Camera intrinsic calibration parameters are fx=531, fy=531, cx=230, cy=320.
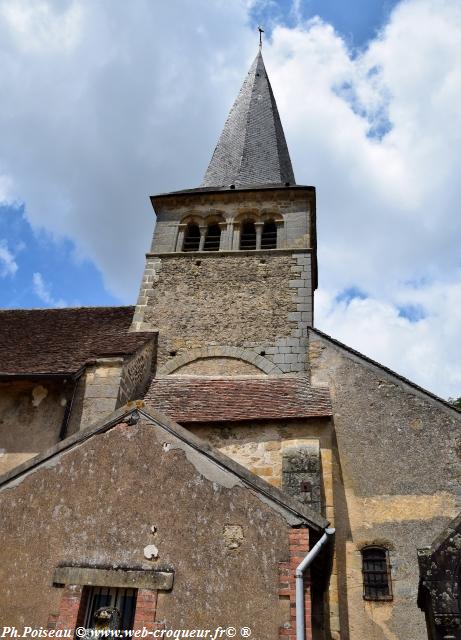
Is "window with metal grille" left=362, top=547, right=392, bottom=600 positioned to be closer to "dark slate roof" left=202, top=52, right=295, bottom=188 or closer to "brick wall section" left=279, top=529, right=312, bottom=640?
"brick wall section" left=279, top=529, right=312, bottom=640

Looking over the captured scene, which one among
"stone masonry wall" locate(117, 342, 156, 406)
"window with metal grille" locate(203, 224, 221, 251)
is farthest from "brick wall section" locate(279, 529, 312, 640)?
"window with metal grille" locate(203, 224, 221, 251)

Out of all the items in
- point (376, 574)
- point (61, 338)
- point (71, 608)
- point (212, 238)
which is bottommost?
point (71, 608)

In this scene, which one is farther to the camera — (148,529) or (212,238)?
(212,238)

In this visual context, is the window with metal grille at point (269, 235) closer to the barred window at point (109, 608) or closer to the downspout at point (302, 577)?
the downspout at point (302, 577)

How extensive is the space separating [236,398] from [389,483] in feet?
9.94

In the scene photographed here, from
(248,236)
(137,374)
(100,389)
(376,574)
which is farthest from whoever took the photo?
(248,236)

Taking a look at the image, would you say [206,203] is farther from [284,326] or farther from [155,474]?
[155,474]

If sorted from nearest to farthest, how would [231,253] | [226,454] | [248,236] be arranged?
[226,454]
[231,253]
[248,236]

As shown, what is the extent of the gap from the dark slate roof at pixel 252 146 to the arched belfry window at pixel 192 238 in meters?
2.02

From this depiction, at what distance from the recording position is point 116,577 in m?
4.88

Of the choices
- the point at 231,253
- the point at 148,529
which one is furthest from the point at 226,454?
the point at 231,253

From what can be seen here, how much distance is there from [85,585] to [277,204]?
11126 millimetres

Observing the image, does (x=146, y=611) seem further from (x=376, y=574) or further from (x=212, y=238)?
(x=212, y=238)

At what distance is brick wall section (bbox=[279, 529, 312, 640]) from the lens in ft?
14.6
